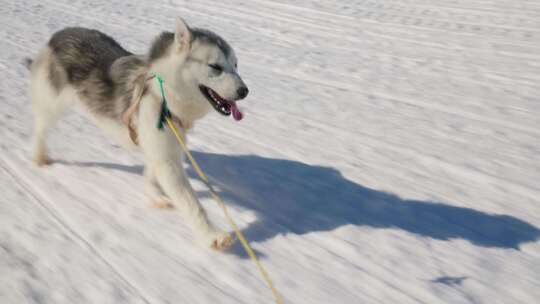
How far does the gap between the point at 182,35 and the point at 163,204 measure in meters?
1.26

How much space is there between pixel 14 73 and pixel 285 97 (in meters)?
3.67

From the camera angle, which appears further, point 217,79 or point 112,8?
point 112,8

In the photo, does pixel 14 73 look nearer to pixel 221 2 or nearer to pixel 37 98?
pixel 37 98

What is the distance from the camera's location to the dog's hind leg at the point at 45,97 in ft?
12.7

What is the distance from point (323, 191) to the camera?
3.95 metres

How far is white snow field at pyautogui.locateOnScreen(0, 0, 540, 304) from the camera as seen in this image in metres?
2.81

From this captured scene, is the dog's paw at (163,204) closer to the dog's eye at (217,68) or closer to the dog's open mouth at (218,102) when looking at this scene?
the dog's open mouth at (218,102)

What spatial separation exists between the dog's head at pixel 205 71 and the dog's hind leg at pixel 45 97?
1.25 meters

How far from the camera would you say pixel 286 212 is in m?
3.62

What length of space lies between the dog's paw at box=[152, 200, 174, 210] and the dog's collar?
46 cm

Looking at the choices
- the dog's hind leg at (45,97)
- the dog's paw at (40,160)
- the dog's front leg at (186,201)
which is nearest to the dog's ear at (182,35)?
the dog's front leg at (186,201)

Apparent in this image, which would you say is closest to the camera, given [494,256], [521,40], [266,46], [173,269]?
[173,269]

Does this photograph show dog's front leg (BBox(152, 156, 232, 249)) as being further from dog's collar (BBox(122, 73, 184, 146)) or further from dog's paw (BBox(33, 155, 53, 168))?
dog's paw (BBox(33, 155, 53, 168))

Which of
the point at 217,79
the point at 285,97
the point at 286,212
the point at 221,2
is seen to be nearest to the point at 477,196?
the point at 286,212
